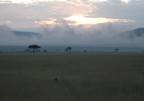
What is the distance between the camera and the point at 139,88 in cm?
2272

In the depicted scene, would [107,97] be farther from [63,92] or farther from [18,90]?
[18,90]

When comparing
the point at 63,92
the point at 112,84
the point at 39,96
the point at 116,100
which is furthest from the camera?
the point at 112,84

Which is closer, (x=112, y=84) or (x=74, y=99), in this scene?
(x=74, y=99)

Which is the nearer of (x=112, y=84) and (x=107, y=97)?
(x=107, y=97)

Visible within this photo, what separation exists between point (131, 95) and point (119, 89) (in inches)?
103

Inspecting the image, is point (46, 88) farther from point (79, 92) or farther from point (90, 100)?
point (90, 100)

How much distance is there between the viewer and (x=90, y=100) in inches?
707

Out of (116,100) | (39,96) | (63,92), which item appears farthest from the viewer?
(63,92)

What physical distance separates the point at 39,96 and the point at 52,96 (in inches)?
23.8

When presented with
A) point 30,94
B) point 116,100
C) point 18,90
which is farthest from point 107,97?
point 18,90

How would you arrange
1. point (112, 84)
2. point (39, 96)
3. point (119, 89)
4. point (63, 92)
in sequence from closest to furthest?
1. point (39, 96)
2. point (63, 92)
3. point (119, 89)
4. point (112, 84)

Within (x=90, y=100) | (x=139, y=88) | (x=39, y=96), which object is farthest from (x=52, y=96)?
(x=139, y=88)

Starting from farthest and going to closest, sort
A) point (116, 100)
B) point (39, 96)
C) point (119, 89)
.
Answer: point (119, 89), point (39, 96), point (116, 100)

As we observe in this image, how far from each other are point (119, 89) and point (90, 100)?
4575mm
